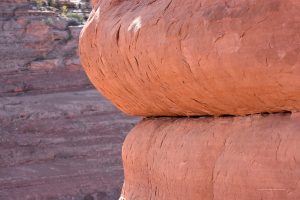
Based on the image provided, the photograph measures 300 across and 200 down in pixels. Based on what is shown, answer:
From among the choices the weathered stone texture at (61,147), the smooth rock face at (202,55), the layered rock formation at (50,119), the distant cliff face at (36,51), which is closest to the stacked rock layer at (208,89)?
the smooth rock face at (202,55)

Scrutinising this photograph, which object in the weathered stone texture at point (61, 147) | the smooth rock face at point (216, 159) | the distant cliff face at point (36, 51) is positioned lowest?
the weathered stone texture at point (61, 147)

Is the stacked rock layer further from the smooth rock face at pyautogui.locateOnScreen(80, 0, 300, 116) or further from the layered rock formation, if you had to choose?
the layered rock formation

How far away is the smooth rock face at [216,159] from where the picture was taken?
1935 millimetres

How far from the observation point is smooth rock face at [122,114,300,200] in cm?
193

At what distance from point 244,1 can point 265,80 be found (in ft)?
0.71

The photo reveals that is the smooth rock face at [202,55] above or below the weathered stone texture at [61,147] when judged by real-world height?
above

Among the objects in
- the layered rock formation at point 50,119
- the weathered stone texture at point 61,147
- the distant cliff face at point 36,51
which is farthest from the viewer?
the distant cliff face at point 36,51

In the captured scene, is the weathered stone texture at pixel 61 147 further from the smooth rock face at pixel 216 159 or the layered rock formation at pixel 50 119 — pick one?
the smooth rock face at pixel 216 159

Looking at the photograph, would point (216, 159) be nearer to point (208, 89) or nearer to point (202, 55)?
point (208, 89)

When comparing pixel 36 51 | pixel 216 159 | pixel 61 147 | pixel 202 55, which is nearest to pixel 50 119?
pixel 61 147

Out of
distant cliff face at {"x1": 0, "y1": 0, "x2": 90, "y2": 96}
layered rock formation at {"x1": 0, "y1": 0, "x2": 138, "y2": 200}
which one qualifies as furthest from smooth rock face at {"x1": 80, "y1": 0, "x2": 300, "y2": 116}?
distant cliff face at {"x1": 0, "y1": 0, "x2": 90, "y2": 96}

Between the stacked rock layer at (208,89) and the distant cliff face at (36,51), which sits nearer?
the stacked rock layer at (208,89)

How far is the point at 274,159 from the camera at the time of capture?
1948mm

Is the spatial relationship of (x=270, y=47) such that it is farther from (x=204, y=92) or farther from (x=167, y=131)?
(x=167, y=131)
